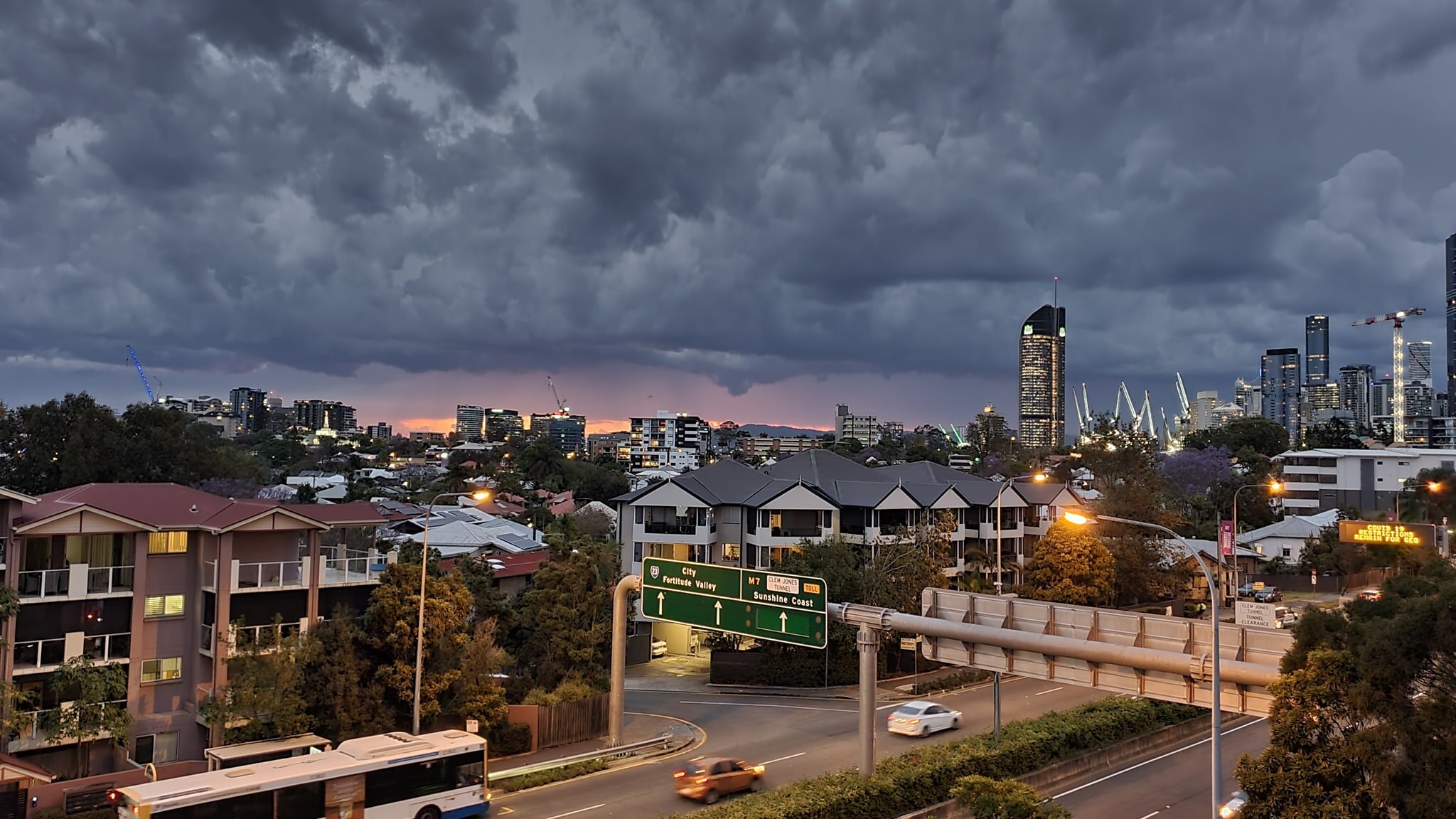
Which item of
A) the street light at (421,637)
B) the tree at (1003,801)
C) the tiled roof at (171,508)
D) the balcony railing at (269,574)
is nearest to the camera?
the tree at (1003,801)

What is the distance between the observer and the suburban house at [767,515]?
6203 cm

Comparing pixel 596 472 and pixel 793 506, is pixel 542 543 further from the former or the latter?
pixel 596 472

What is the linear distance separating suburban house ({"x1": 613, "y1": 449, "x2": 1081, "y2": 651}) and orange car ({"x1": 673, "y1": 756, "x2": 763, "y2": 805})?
86.6 ft

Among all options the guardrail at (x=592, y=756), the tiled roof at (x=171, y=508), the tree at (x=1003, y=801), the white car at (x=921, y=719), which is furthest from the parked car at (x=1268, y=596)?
the tiled roof at (x=171, y=508)

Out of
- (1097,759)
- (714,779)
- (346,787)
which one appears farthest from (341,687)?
(1097,759)

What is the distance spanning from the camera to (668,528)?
208 ft

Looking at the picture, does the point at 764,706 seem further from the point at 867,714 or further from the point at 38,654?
the point at 38,654

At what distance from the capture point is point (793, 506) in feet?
203

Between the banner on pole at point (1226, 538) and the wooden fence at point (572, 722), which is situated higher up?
the banner on pole at point (1226, 538)

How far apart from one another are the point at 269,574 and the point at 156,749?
6.72m

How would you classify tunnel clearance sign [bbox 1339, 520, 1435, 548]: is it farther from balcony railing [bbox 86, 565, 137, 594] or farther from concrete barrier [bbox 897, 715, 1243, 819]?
balcony railing [bbox 86, 565, 137, 594]

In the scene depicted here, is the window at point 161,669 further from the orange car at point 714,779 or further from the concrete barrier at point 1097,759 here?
the concrete barrier at point 1097,759

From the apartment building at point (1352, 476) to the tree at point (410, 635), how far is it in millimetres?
100218

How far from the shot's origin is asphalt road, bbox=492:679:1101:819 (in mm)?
31141
